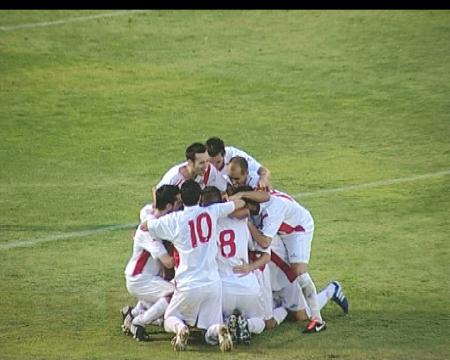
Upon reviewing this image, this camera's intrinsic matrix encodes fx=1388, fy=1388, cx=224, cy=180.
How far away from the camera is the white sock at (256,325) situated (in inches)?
503

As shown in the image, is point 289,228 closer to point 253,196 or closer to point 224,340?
point 253,196

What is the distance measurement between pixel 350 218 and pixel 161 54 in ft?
27.1

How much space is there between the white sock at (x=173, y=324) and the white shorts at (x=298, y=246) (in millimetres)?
1406

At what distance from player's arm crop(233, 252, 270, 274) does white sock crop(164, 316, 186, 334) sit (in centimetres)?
72

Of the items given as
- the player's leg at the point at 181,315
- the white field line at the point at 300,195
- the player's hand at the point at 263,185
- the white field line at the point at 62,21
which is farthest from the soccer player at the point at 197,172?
the white field line at the point at 62,21

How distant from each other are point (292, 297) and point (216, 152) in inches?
65.8

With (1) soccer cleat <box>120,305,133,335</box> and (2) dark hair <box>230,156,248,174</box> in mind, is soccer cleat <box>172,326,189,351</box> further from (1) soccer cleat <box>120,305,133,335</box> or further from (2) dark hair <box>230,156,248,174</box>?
(2) dark hair <box>230,156,248,174</box>

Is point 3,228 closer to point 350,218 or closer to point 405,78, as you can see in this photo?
point 350,218

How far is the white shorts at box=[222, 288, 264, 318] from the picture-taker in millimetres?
12719

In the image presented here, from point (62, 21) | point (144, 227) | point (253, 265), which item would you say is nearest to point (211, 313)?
point (253, 265)

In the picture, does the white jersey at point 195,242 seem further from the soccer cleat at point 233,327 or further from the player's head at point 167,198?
the soccer cleat at point 233,327

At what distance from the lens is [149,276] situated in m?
13.0

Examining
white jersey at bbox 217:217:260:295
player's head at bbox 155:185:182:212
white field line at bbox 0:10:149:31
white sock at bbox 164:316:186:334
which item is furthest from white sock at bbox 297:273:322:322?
white field line at bbox 0:10:149:31

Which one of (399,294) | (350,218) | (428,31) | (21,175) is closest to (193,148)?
(399,294)
